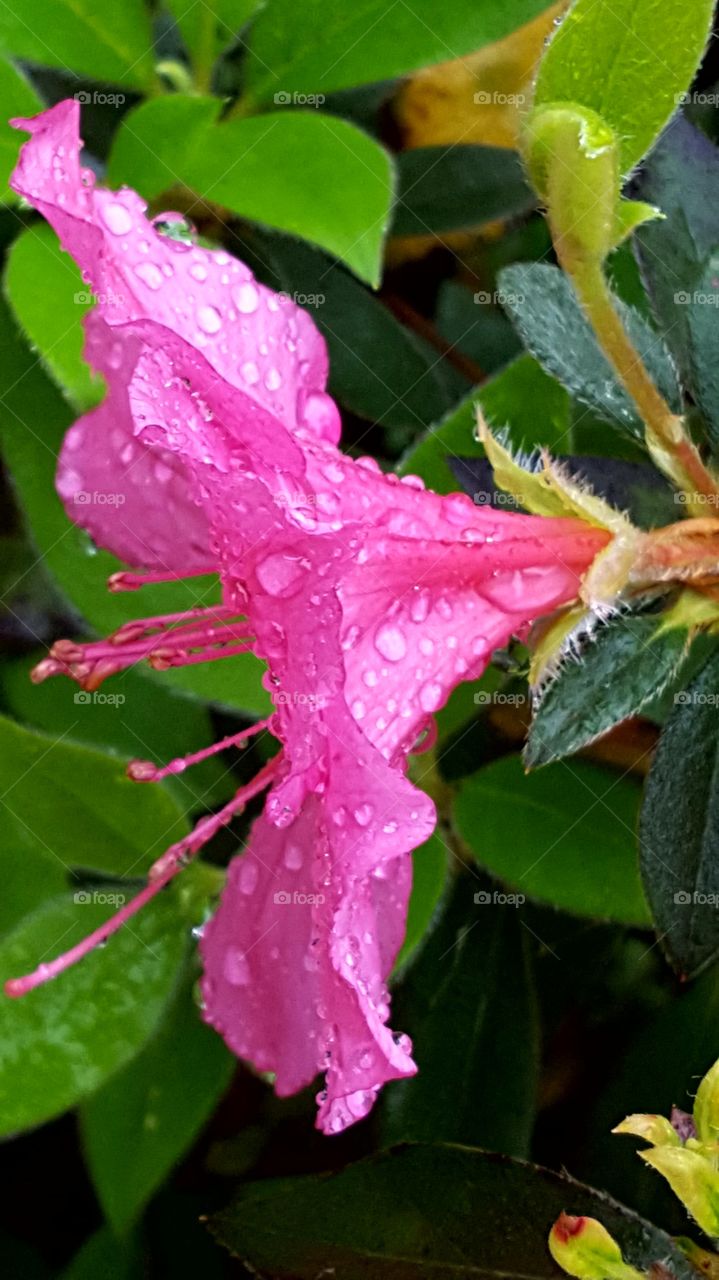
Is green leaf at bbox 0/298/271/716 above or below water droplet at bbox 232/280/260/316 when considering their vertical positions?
below

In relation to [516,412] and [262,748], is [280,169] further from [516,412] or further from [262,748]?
[262,748]

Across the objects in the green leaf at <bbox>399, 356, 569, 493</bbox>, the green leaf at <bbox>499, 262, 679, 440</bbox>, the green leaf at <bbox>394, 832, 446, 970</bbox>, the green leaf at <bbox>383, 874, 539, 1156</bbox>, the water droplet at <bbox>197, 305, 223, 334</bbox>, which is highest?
the water droplet at <bbox>197, 305, 223, 334</bbox>

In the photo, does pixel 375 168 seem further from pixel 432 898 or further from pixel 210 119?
pixel 432 898

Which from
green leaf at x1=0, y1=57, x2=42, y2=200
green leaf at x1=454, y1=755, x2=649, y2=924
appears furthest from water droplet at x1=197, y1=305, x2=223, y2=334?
green leaf at x1=454, y1=755, x2=649, y2=924

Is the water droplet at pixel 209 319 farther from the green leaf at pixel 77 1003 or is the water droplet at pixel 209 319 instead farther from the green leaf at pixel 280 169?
the green leaf at pixel 77 1003

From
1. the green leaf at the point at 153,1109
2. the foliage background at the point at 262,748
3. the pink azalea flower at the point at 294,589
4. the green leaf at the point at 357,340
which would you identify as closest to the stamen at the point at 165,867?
the pink azalea flower at the point at 294,589

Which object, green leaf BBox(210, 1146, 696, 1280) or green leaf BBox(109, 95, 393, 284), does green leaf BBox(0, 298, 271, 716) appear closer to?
green leaf BBox(109, 95, 393, 284)

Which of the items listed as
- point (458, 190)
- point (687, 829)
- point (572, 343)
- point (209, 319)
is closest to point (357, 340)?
point (458, 190)
